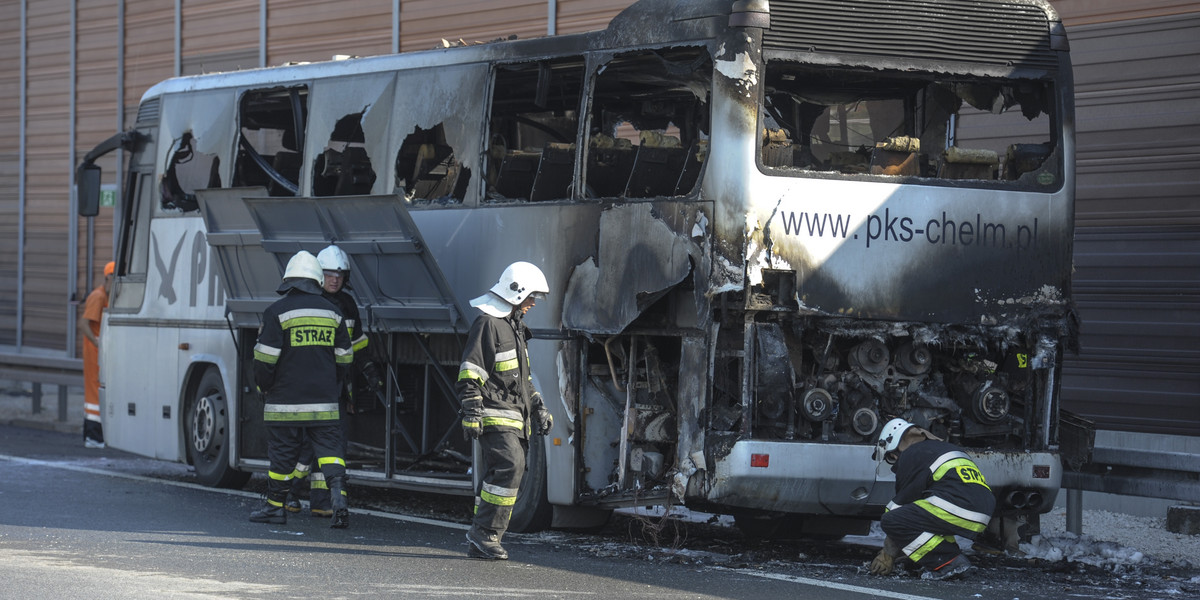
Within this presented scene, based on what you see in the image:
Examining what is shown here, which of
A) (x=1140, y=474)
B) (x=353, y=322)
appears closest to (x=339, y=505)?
(x=353, y=322)

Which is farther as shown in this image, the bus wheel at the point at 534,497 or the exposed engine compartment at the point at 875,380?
A: the bus wheel at the point at 534,497

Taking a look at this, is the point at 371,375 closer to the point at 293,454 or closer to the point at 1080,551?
the point at 293,454

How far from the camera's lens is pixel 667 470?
959 centimetres

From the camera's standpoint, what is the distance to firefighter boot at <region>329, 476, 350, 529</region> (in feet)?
34.6

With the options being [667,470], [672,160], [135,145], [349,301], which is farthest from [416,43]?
[667,470]

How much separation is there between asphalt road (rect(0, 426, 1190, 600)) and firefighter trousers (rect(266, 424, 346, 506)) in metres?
0.28

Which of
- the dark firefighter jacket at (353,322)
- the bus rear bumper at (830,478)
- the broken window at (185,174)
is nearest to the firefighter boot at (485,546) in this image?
the bus rear bumper at (830,478)

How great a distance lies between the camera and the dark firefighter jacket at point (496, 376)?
9.28m

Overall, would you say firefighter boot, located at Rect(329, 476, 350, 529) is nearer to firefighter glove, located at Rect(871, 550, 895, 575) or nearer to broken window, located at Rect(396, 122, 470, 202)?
broken window, located at Rect(396, 122, 470, 202)

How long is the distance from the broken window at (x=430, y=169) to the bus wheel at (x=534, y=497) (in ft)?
6.15

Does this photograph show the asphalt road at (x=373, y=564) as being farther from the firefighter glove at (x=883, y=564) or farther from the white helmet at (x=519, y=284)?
the white helmet at (x=519, y=284)

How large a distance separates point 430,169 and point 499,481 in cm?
300

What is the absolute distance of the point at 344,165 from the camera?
476 inches

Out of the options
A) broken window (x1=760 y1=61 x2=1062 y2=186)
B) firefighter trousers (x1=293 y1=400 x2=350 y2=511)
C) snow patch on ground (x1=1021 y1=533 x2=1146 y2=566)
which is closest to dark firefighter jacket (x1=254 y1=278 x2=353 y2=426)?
firefighter trousers (x1=293 y1=400 x2=350 y2=511)
